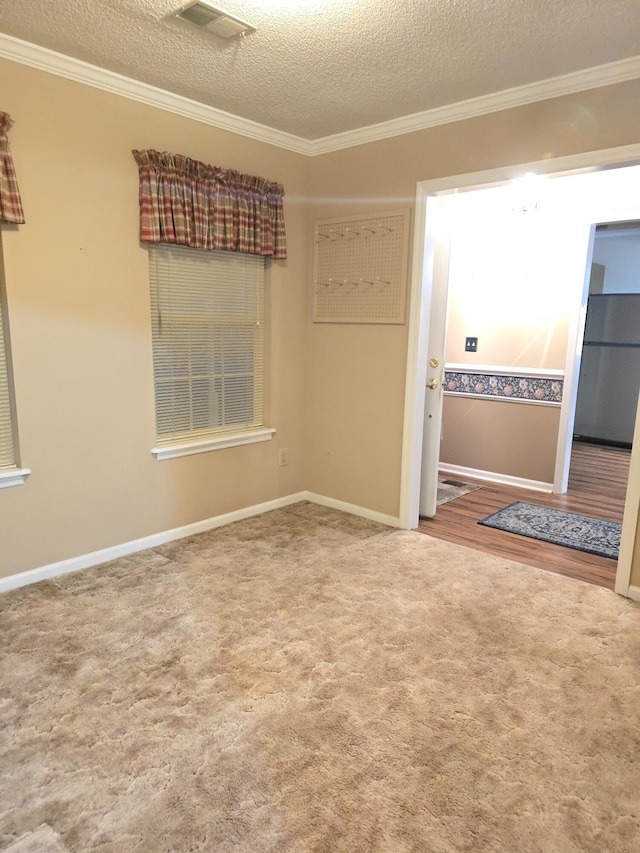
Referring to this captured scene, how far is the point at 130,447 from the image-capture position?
10.3 ft

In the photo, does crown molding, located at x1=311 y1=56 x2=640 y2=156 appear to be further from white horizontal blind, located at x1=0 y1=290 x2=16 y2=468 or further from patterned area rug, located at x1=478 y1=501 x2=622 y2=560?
patterned area rug, located at x1=478 y1=501 x2=622 y2=560

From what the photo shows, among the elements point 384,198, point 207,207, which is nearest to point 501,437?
point 384,198

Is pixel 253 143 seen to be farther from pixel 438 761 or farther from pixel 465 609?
pixel 438 761

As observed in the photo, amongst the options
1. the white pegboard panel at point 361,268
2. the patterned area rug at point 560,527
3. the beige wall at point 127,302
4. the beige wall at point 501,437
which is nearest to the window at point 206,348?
the beige wall at point 127,302

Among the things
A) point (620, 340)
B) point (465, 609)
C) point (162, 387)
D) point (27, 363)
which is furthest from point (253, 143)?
point (620, 340)

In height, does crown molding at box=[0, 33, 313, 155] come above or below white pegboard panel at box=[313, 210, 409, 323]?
above

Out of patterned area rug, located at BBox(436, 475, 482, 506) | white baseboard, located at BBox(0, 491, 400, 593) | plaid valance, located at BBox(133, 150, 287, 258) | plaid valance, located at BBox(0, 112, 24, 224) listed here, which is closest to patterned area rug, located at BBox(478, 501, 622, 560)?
patterned area rug, located at BBox(436, 475, 482, 506)

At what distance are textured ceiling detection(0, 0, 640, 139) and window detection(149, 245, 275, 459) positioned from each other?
91cm

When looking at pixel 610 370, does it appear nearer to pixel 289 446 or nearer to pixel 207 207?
pixel 289 446

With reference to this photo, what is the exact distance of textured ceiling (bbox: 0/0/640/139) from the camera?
2.14 meters

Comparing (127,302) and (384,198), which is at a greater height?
(384,198)

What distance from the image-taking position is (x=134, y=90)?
9.37ft

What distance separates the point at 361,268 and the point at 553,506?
2328 mm

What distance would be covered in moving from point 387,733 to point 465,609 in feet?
3.09
